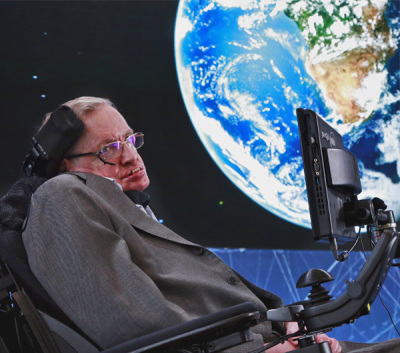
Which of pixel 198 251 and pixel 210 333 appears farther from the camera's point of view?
pixel 198 251

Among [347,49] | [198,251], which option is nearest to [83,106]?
[198,251]

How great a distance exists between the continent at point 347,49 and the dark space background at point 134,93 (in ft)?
3.33

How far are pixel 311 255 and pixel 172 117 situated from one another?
120 cm

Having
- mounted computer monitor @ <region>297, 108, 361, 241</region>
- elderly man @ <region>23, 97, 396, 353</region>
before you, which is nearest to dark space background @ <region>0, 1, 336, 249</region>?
elderly man @ <region>23, 97, 396, 353</region>

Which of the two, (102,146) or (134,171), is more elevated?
(102,146)

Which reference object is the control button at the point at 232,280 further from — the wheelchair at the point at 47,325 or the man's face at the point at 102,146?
the man's face at the point at 102,146

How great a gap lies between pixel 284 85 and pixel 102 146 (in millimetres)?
2116

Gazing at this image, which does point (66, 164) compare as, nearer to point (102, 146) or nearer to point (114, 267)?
point (102, 146)

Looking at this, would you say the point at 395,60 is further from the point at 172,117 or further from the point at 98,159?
the point at 98,159

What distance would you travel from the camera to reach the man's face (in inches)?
72.6

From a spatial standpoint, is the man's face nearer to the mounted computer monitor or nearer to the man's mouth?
the man's mouth

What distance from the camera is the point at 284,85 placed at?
12.2 ft

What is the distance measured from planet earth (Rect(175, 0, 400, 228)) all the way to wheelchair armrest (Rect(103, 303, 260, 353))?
7.56ft

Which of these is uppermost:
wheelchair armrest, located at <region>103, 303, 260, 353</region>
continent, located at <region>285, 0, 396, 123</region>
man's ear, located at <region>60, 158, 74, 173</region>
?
continent, located at <region>285, 0, 396, 123</region>
